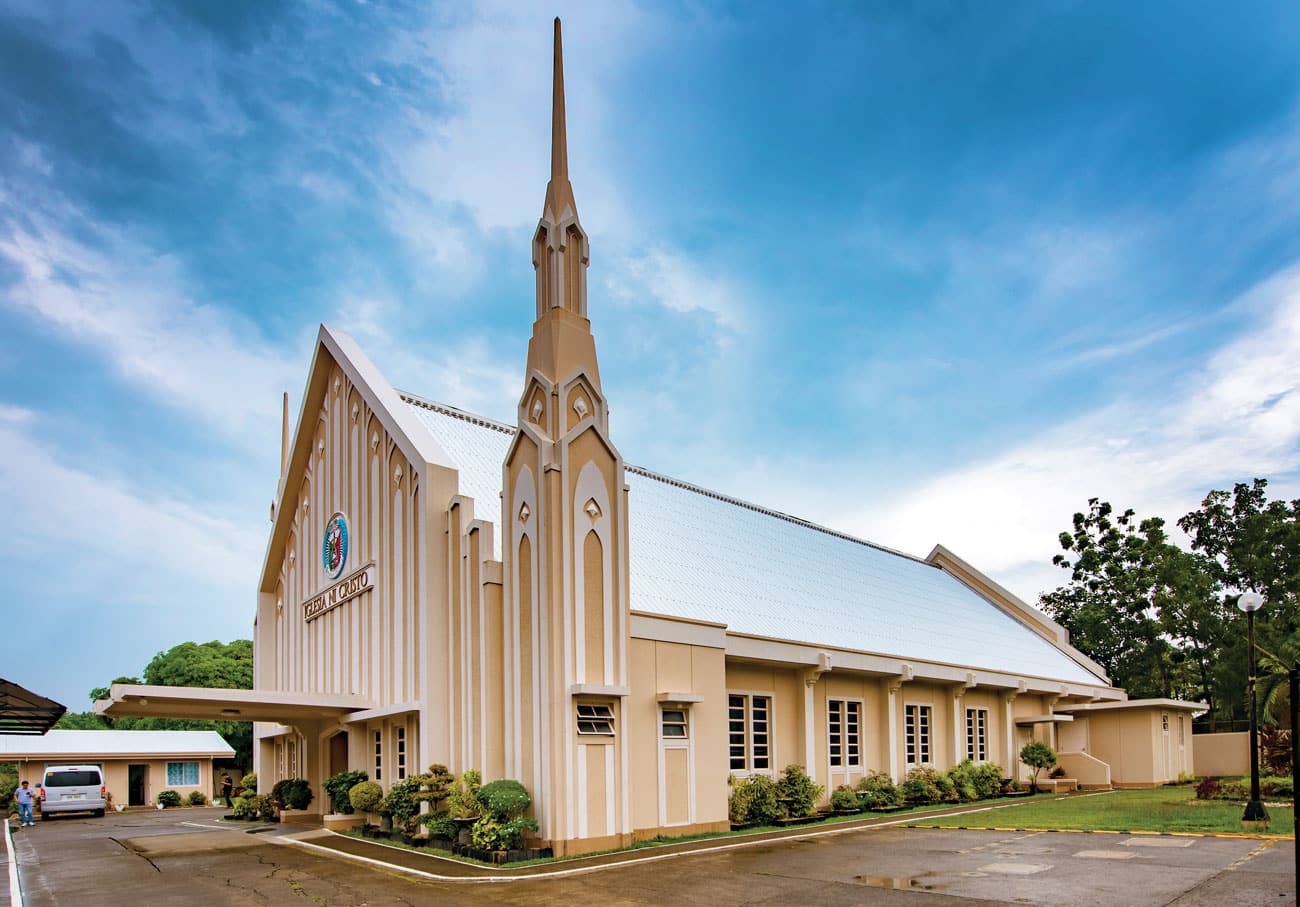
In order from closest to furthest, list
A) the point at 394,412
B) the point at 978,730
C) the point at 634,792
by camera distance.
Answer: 1. the point at 634,792
2. the point at 394,412
3. the point at 978,730

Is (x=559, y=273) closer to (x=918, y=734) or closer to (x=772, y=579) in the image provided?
(x=772, y=579)

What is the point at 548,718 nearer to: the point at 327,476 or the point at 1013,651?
the point at 327,476

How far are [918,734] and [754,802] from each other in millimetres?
9383

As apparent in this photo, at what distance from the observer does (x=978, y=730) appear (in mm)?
33656

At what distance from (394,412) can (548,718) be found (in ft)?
32.6

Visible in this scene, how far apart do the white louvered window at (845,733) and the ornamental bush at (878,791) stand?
59 centimetres

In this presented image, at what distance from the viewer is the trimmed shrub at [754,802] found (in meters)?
22.8

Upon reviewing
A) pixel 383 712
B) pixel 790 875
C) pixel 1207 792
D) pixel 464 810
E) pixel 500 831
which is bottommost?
pixel 1207 792

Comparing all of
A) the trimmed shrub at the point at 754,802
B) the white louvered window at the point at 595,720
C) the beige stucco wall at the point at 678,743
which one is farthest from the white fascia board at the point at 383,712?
the trimmed shrub at the point at 754,802

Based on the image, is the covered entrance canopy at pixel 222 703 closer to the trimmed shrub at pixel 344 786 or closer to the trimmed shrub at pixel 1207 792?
the trimmed shrub at pixel 344 786

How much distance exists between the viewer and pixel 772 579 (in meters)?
30.0

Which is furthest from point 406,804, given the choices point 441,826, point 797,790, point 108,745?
point 108,745

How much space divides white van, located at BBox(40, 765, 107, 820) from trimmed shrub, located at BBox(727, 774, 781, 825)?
25209 mm

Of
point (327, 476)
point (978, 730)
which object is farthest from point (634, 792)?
point (978, 730)
